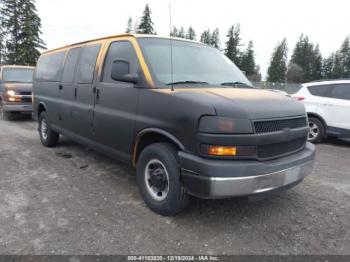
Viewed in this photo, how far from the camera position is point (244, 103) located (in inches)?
120

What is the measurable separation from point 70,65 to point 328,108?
6526mm

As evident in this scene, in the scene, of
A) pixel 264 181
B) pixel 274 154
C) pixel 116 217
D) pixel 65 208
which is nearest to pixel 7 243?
pixel 65 208

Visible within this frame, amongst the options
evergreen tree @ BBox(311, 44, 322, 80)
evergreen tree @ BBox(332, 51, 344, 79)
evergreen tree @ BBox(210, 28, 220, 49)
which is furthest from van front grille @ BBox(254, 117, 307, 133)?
evergreen tree @ BBox(311, 44, 322, 80)

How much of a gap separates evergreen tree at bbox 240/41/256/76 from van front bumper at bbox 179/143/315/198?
71.2 metres

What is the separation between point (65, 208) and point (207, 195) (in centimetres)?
185

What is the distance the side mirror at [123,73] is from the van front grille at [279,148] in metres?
1.68

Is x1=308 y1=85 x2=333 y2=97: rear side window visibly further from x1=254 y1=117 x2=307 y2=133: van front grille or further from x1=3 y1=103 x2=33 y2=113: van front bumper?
x1=3 y1=103 x2=33 y2=113: van front bumper

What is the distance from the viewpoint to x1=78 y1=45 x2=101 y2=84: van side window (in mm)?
4645

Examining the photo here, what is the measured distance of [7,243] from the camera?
290cm

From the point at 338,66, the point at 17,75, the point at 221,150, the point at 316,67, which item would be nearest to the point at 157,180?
the point at 221,150

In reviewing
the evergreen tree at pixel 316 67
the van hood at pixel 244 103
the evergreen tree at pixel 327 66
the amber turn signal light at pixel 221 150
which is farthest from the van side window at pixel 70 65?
the evergreen tree at pixel 327 66

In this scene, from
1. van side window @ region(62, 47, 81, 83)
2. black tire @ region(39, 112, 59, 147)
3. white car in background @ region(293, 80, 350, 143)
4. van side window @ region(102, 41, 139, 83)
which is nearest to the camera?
van side window @ region(102, 41, 139, 83)

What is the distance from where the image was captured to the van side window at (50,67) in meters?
5.83

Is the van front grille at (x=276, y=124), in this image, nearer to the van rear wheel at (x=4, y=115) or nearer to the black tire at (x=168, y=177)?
the black tire at (x=168, y=177)
